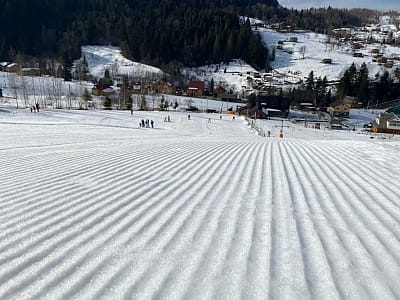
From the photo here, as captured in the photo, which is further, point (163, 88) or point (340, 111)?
point (163, 88)

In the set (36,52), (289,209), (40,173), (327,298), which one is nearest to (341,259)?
(327,298)

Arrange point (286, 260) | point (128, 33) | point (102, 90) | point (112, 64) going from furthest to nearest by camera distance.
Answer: point (128, 33), point (112, 64), point (102, 90), point (286, 260)

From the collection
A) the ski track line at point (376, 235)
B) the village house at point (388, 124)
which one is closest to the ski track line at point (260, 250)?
the ski track line at point (376, 235)

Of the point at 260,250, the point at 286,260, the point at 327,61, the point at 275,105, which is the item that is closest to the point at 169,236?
the point at 260,250

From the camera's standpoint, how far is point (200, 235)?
298 cm

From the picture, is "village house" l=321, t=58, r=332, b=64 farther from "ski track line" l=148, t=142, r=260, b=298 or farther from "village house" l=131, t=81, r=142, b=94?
"ski track line" l=148, t=142, r=260, b=298

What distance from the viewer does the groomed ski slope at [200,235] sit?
218 centimetres

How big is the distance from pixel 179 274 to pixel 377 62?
110m

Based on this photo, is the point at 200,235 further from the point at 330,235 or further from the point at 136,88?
the point at 136,88

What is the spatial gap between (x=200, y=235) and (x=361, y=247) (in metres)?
1.59

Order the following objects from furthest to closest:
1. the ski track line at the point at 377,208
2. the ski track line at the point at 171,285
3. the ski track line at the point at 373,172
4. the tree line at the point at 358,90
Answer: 1. the tree line at the point at 358,90
2. the ski track line at the point at 373,172
3. the ski track line at the point at 377,208
4. the ski track line at the point at 171,285

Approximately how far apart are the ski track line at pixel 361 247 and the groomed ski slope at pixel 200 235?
0.4 inches

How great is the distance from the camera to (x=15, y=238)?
2887mm

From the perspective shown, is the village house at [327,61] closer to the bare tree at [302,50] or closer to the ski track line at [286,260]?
the bare tree at [302,50]
